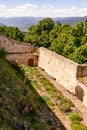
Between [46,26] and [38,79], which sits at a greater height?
[46,26]

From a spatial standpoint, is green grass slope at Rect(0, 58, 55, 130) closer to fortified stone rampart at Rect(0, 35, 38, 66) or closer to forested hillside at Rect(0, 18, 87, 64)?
fortified stone rampart at Rect(0, 35, 38, 66)

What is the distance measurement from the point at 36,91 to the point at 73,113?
3.76 meters

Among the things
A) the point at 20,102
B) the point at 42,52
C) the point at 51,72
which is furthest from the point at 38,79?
the point at 20,102

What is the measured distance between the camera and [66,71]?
68.9 feet

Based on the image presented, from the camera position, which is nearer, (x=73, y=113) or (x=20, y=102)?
(x=20, y=102)

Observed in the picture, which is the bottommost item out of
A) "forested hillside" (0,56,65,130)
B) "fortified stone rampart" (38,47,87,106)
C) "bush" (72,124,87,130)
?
"bush" (72,124,87,130)

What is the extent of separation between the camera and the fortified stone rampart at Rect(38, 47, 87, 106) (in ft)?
62.6

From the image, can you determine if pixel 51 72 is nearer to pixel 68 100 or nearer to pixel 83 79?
pixel 83 79

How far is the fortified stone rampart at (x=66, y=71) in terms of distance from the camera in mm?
19070

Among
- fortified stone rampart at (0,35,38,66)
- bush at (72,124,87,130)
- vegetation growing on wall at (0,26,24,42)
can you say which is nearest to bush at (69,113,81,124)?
bush at (72,124,87,130)

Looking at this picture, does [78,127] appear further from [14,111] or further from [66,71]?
[66,71]

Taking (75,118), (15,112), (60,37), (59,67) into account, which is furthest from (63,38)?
(15,112)

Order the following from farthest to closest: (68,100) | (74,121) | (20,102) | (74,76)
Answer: (74,76)
(68,100)
(74,121)
(20,102)

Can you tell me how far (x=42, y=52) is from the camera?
25.9 m
